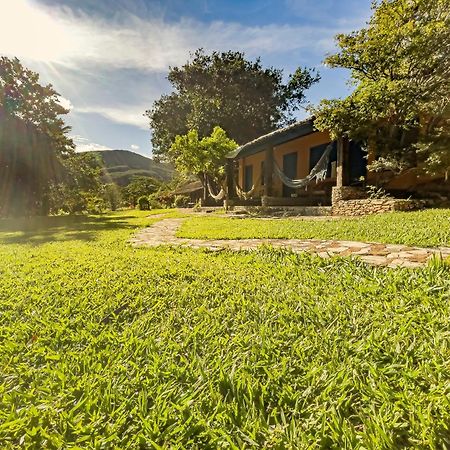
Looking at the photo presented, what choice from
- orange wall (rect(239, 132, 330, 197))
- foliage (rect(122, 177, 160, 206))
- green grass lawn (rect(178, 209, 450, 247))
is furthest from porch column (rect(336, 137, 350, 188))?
foliage (rect(122, 177, 160, 206))

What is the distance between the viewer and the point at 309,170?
13.6m

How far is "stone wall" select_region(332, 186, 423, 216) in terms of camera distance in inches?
326

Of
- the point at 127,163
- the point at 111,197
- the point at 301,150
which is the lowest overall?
the point at 111,197

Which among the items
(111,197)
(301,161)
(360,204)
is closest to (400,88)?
(360,204)

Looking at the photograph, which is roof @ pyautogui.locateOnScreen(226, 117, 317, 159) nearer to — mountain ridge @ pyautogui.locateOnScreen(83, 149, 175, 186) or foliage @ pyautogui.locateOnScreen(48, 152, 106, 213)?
foliage @ pyautogui.locateOnScreen(48, 152, 106, 213)

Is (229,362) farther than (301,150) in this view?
No

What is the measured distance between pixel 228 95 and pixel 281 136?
47.9ft

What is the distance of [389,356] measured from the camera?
162cm

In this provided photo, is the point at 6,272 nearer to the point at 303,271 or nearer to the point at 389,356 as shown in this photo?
the point at 303,271

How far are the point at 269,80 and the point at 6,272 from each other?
25971 millimetres

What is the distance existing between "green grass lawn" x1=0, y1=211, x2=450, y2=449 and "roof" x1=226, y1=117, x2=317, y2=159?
8940mm

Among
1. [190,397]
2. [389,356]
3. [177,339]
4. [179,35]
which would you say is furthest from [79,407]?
[179,35]

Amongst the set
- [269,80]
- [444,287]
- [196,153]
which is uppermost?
[269,80]

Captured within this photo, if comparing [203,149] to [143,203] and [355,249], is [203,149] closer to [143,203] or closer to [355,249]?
[355,249]
